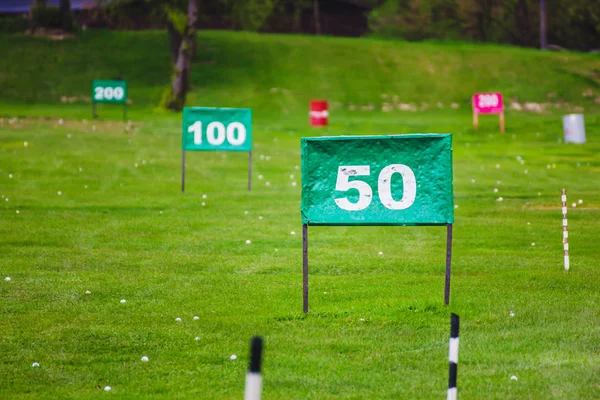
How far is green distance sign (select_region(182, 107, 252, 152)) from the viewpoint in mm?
20984

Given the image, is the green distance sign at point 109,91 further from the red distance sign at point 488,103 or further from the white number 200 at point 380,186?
the white number 200 at point 380,186

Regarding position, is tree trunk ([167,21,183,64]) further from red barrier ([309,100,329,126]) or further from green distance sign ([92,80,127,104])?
red barrier ([309,100,329,126])

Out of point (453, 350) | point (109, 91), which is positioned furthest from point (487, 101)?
point (453, 350)

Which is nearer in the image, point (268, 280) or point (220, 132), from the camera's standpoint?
point (268, 280)

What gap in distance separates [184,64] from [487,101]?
1771 cm

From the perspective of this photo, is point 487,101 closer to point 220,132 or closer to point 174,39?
point 220,132

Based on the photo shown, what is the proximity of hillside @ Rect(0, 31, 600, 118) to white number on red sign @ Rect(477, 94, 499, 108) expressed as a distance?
12871 millimetres

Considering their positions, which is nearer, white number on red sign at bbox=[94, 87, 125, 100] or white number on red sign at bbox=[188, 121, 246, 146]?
white number on red sign at bbox=[188, 121, 246, 146]

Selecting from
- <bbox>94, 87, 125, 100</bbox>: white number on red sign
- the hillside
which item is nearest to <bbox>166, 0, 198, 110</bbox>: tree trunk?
the hillside

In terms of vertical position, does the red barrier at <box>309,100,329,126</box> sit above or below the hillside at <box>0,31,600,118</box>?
below

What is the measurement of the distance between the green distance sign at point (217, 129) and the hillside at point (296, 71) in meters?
29.7

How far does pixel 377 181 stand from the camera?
9.98m

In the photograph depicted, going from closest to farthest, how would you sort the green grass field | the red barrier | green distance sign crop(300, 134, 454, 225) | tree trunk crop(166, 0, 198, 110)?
the green grass field → green distance sign crop(300, 134, 454, 225) → the red barrier → tree trunk crop(166, 0, 198, 110)

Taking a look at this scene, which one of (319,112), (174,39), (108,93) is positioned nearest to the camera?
(319,112)
